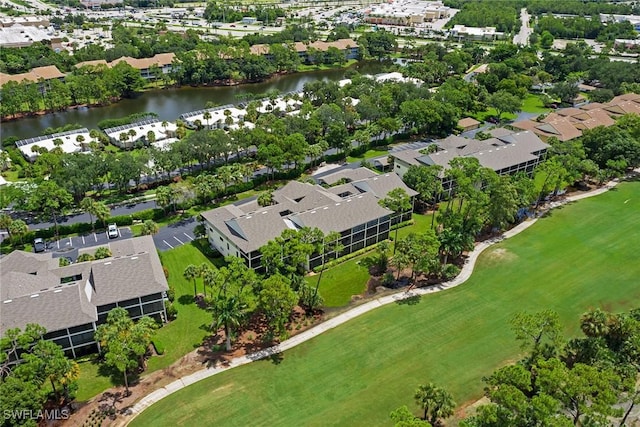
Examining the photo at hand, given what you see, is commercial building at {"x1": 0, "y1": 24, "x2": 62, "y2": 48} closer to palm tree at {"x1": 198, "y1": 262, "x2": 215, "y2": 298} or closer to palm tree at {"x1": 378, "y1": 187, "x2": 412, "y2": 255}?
palm tree at {"x1": 198, "y1": 262, "x2": 215, "y2": 298}

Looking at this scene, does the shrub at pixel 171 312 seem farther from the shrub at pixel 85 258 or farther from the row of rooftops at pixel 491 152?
the row of rooftops at pixel 491 152

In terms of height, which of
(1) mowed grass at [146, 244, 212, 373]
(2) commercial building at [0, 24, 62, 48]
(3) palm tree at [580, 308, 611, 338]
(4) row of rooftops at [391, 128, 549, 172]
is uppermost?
(2) commercial building at [0, 24, 62, 48]

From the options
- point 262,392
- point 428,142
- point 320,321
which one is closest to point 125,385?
point 262,392

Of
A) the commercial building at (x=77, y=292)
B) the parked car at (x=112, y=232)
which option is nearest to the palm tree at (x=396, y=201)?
the commercial building at (x=77, y=292)

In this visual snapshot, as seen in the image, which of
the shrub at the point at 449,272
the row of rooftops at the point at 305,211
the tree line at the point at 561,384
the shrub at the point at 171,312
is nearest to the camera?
the tree line at the point at 561,384

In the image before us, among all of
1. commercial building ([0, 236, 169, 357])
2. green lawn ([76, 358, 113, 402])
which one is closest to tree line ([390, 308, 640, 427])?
green lawn ([76, 358, 113, 402])

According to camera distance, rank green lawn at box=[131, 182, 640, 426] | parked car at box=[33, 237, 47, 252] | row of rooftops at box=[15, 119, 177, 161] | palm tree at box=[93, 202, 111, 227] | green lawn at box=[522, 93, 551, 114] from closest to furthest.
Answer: green lawn at box=[131, 182, 640, 426] → parked car at box=[33, 237, 47, 252] → palm tree at box=[93, 202, 111, 227] → row of rooftops at box=[15, 119, 177, 161] → green lawn at box=[522, 93, 551, 114]
